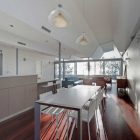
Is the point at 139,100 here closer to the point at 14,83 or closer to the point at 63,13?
the point at 63,13

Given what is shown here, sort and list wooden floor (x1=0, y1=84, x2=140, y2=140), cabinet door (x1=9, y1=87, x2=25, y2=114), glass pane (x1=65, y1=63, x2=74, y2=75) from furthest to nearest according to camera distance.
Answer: glass pane (x1=65, y1=63, x2=74, y2=75)
cabinet door (x1=9, y1=87, x2=25, y2=114)
wooden floor (x1=0, y1=84, x2=140, y2=140)

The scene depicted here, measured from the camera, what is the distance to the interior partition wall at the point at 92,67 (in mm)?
11961

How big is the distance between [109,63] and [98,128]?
9912mm

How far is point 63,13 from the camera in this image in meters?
1.92

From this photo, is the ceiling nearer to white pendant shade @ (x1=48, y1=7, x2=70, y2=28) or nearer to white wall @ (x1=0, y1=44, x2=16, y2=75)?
white pendant shade @ (x1=48, y1=7, x2=70, y2=28)

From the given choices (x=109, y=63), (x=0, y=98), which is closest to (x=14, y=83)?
(x=0, y=98)

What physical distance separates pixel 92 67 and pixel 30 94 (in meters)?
9.31

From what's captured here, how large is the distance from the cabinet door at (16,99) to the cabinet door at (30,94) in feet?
0.52

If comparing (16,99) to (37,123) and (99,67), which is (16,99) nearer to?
(37,123)

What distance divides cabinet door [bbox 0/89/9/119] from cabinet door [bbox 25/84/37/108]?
0.70m

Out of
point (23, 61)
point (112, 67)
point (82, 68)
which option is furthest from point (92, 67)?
point (23, 61)

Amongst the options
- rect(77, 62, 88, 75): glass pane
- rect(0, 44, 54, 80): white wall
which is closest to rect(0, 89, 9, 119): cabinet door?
rect(0, 44, 54, 80): white wall

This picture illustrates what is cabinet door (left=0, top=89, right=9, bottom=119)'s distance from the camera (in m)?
3.04

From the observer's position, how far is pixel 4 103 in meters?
3.11
